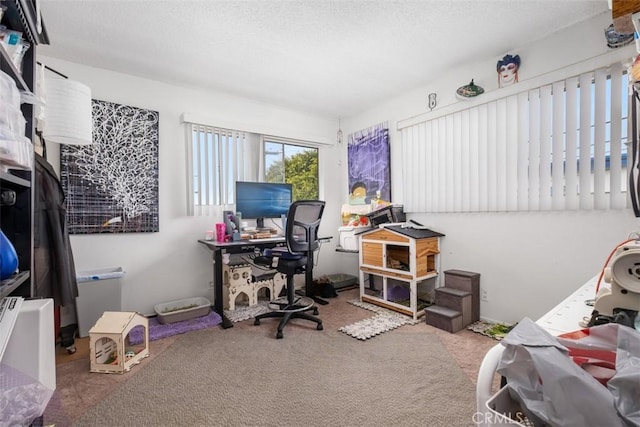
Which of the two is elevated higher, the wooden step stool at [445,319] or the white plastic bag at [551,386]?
the white plastic bag at [551,386]

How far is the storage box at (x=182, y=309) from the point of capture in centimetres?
266

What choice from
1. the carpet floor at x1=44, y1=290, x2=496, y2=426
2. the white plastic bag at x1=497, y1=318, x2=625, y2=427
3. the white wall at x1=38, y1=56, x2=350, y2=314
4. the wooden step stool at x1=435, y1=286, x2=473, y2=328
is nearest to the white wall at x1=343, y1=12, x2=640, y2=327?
the wooden step stool at x1=435, y1=286, x2=473, y2=328

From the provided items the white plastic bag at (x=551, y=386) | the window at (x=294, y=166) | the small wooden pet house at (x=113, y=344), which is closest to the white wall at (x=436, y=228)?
the window at (x=294, y=166)

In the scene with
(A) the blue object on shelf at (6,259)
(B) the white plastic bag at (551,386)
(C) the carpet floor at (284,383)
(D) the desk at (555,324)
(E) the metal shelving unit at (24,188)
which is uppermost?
(E) the metal shelving unit at (24,188)

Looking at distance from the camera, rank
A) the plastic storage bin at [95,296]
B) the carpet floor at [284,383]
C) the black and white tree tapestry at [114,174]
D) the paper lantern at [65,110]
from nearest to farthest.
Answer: the carpet floor at [284,383], the paper lantern at [65,110], the plastic storage bin at [95,296], the black and white tree tapestry at [114,174]

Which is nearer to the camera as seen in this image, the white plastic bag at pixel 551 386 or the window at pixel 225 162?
the white plastic bag at pixel 551 386

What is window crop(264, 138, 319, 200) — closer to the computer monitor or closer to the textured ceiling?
the computer monitor

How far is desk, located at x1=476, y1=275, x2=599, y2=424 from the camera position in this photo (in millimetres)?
629

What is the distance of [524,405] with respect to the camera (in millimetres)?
540

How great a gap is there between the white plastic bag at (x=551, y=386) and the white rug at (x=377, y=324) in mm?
1865

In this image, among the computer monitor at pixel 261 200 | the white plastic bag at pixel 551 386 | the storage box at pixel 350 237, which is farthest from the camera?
the storage box at pixel 350 237

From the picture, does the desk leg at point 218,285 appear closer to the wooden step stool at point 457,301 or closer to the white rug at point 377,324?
the white rug at point 377,324

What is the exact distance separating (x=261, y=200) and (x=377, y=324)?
177 cm

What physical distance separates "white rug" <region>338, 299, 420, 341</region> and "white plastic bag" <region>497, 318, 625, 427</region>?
1865 millimetres
